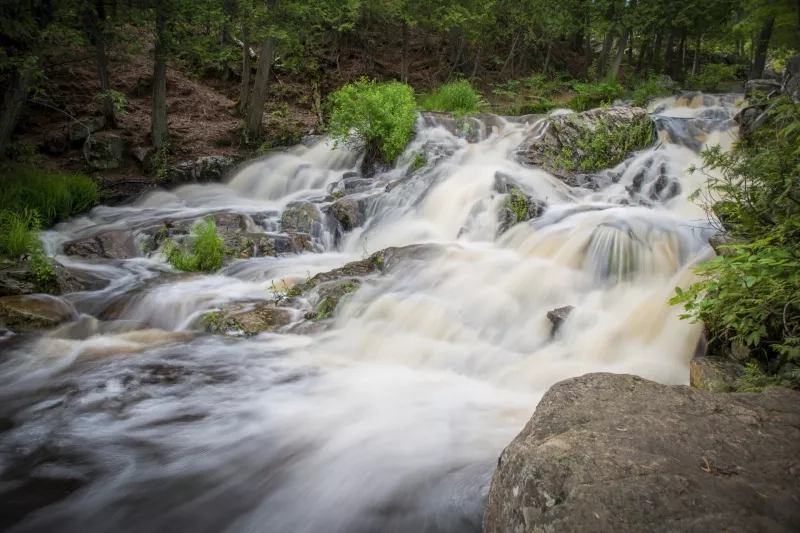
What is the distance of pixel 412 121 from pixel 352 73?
8.08 m

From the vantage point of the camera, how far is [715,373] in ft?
11.9

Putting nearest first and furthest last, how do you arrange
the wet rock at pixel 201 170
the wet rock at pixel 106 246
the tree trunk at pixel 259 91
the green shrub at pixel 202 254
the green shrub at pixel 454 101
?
the green shrub at pixel 202 254 → the wet rock at pixel 106 246 → the wet rock at pixel 201 170 → the tree trunk at pixel 259 91 → the green shrub at pixel 454 101

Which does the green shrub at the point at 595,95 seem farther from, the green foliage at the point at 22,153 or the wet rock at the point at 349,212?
the green foliage at the point at 22,153

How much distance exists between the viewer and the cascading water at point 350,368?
3322mm

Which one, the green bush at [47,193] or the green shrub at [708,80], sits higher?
the green shrub at [708,80]

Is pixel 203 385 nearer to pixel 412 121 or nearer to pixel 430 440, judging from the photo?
pixel 430 440

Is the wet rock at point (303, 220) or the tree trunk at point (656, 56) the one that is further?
the tree trunk at point (656, 56)

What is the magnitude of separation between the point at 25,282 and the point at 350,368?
4.55 m

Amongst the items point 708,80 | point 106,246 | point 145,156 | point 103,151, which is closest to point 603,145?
point 106,246

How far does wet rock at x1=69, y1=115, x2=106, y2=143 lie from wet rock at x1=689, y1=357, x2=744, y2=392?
13.7m

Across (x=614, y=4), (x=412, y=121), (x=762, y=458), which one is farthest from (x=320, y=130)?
(x=762, y=458)

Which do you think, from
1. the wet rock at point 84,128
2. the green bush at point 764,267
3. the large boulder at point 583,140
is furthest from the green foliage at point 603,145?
the wet rock at point 84,128

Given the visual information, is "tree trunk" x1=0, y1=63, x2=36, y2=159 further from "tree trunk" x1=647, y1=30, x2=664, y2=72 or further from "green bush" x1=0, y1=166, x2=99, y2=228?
"tree trunk" x1=647, y1=30, x2=664, y2=72

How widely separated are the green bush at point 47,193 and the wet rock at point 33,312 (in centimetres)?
344
